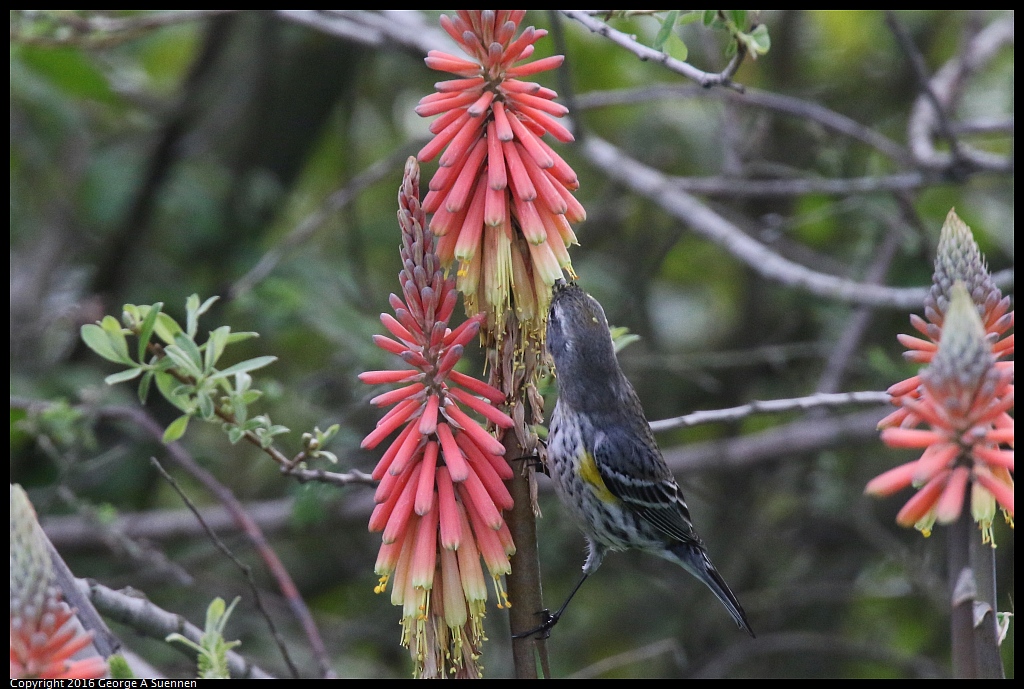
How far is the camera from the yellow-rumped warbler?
11.9ft

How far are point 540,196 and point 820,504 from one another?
518 centimetres

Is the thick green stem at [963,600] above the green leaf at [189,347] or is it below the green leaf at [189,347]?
below

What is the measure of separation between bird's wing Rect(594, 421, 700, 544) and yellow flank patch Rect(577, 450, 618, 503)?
21mm

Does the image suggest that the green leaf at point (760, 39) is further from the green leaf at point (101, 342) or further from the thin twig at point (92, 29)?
the thin twig at point (92, 29)

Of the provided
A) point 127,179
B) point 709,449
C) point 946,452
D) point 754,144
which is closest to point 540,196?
point 946,452

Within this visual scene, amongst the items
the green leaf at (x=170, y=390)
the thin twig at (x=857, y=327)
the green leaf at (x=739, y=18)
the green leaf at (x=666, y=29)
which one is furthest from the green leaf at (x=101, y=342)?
the thin twig at (x=857, y=327)

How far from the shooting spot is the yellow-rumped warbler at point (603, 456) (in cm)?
362

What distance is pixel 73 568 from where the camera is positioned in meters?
6.08

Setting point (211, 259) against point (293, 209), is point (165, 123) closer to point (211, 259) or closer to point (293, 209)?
point (211, 259)

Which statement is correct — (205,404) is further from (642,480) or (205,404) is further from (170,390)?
(642,480)

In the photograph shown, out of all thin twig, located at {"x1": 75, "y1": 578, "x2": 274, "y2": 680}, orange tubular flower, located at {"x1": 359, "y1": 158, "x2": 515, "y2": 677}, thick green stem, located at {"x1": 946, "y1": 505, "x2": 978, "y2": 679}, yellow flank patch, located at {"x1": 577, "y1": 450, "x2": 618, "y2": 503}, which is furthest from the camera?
yellow flank patch, located at {"x1": 577, "y1": 450, "x2": 618, "y2": 503}

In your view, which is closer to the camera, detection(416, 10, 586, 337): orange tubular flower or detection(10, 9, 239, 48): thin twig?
detection(416, 10, 586, 337): orange tubular flower

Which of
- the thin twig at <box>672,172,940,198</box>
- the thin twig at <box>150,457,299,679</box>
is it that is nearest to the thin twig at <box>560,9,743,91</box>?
the thin twig at <box>150,457,299,679</box>

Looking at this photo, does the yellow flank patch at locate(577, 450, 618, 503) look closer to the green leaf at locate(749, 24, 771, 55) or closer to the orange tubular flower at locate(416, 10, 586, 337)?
the orange tubular flower at locate(416, 10, 586, 337)
